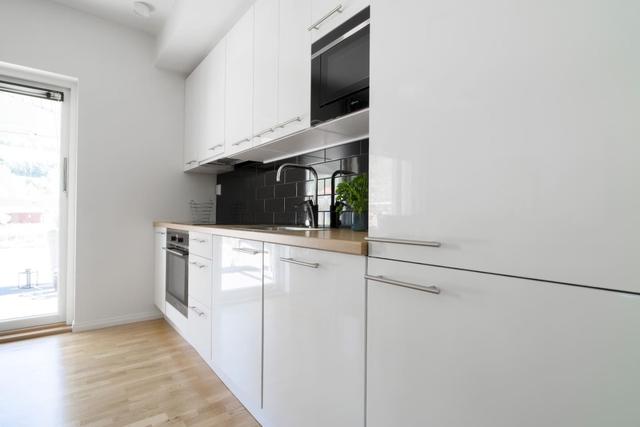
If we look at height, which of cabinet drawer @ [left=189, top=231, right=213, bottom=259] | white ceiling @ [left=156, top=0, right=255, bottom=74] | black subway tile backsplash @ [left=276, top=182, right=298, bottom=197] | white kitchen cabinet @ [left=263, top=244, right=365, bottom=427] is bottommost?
white kitchen cabinet @ [left=263, top=244, right=365, bottom=427]

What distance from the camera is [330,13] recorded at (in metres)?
1.40

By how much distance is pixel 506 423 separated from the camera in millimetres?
676

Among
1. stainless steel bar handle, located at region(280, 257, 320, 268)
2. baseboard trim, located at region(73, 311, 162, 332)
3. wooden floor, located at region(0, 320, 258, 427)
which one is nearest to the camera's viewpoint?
stainless steel bar handle, located at region(280, 257, 320, 268)

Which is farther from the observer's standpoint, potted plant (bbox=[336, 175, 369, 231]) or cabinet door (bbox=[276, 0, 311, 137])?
cabinet door (bbox=[276, 0, 311, 137])

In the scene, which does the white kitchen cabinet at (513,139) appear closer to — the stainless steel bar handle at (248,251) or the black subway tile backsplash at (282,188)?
the stainless steel bar handle at (248,251)

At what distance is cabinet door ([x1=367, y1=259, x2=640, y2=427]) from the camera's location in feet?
1.83

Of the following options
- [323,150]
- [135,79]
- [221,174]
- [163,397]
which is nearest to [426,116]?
[323,150]

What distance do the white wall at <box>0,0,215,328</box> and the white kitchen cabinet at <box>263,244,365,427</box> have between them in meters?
2.23

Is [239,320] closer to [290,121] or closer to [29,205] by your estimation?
[290,121]

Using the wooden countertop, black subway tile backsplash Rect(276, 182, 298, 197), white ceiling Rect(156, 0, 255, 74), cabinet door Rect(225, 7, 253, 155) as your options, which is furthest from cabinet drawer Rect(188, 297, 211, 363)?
white ceiling Rect(156, 0, 255, 74)

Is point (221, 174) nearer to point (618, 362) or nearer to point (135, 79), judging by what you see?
point (135, 79)

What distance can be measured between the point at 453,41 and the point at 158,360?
2.48 m

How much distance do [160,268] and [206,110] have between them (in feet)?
4.93

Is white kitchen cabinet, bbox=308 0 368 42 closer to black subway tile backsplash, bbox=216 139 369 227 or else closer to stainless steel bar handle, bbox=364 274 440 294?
black subway tile backsplash, bbox=216 139 369 227
